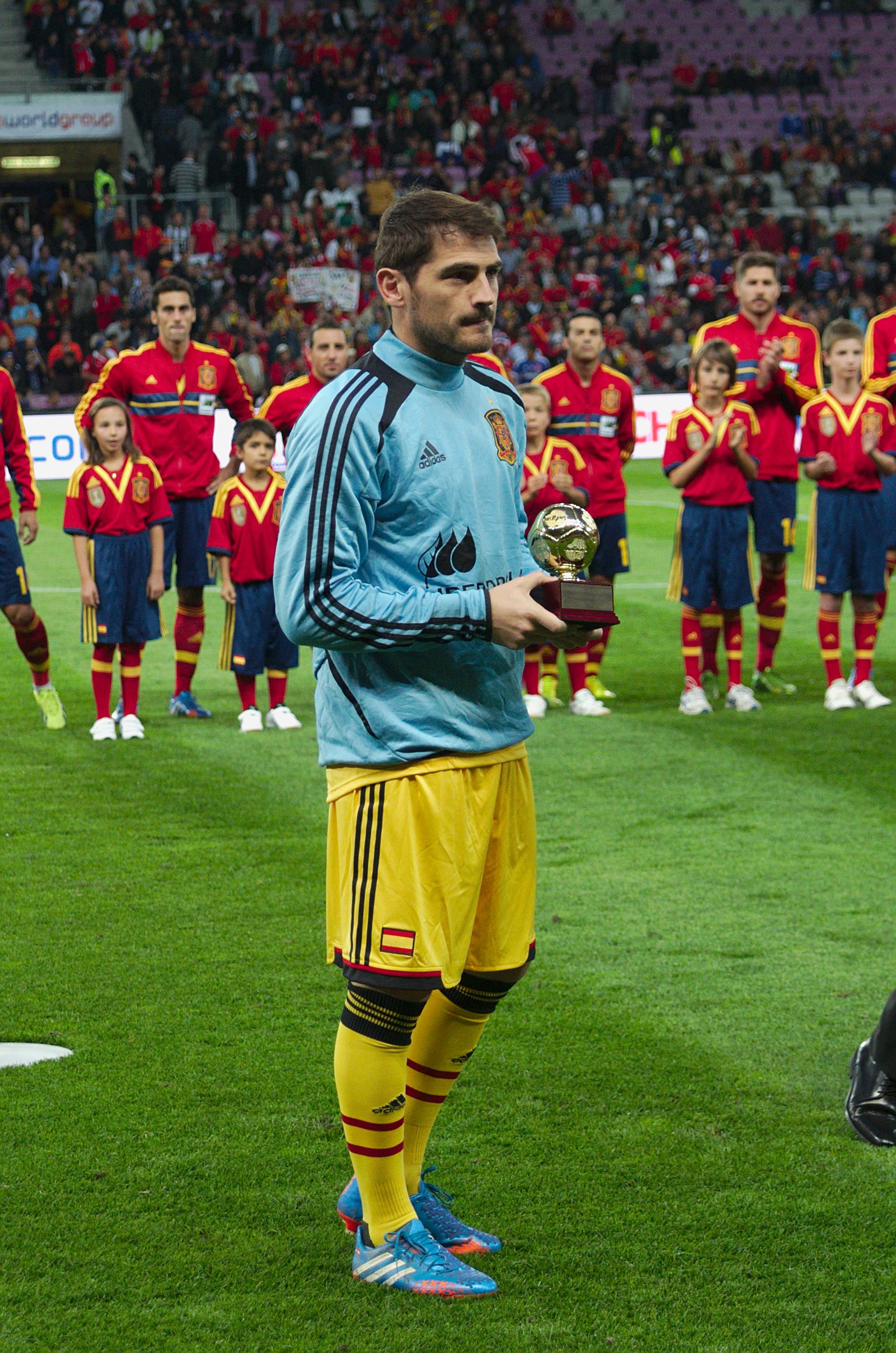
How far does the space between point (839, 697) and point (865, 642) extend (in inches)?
14.2

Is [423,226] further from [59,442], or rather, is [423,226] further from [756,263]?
[59,442]

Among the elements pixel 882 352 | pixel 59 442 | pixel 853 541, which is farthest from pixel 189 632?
pixel 59 442

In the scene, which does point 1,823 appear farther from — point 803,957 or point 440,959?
point 440,959

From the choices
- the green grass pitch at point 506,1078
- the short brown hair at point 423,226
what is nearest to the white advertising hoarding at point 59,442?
the green grass pitch at point 506,1078

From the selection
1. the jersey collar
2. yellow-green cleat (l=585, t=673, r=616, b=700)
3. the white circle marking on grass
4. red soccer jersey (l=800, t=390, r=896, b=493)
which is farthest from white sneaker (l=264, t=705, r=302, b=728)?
the jersey collar

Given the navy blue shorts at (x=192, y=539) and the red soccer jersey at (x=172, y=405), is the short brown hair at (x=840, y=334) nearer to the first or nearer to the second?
the red soccer jersey at (x=172, y=405)

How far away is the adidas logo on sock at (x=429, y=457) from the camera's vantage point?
298 centimetres

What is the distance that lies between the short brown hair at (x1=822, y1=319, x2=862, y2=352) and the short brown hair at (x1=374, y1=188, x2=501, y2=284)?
255 inches

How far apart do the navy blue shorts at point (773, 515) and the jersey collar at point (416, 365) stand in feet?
22.5

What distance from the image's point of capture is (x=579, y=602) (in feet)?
9.52

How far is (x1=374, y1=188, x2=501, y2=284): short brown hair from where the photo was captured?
9.77ft

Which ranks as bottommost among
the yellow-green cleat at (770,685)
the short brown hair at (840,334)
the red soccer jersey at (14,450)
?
the yellow-green cleat at (770,685)

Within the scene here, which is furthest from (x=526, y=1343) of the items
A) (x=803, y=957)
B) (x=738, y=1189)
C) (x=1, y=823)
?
(x=1, y=823)

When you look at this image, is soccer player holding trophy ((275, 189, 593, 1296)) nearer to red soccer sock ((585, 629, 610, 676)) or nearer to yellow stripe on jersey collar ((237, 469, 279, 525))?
yellow stripe on jersey collar ((237, 469, 279, 525))
